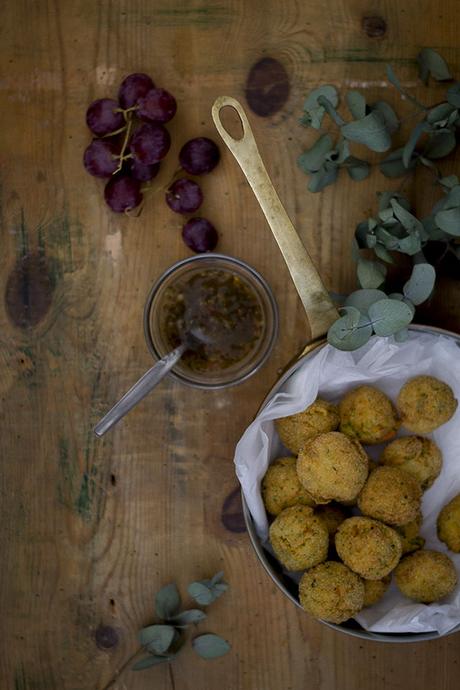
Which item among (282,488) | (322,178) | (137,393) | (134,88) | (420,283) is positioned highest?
(134,88)

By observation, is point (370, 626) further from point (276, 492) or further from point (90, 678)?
point (90, 678)

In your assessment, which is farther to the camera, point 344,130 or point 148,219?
point 148,219

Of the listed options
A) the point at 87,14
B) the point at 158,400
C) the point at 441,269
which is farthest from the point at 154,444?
the point at 87,14

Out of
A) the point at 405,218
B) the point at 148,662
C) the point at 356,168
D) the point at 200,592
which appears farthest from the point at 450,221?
the point at 148,662

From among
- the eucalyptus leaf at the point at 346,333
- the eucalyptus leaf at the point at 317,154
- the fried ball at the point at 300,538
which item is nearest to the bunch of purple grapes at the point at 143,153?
the eucalyptus leaf at the point at 317,154

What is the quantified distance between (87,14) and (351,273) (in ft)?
1.42

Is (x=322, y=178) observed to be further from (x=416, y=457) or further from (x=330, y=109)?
(x=416, y=457)

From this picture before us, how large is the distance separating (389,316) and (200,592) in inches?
15.1

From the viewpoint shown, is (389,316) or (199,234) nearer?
(389,316)

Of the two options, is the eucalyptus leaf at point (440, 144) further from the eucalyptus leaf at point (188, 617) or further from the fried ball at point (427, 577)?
the eucalyptus leaf at point (188, 617)

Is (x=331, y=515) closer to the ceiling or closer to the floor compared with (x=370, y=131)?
closer to the floor

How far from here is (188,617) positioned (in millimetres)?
922

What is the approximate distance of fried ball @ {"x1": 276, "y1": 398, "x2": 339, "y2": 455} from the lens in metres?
0.84

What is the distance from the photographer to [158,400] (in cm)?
94
